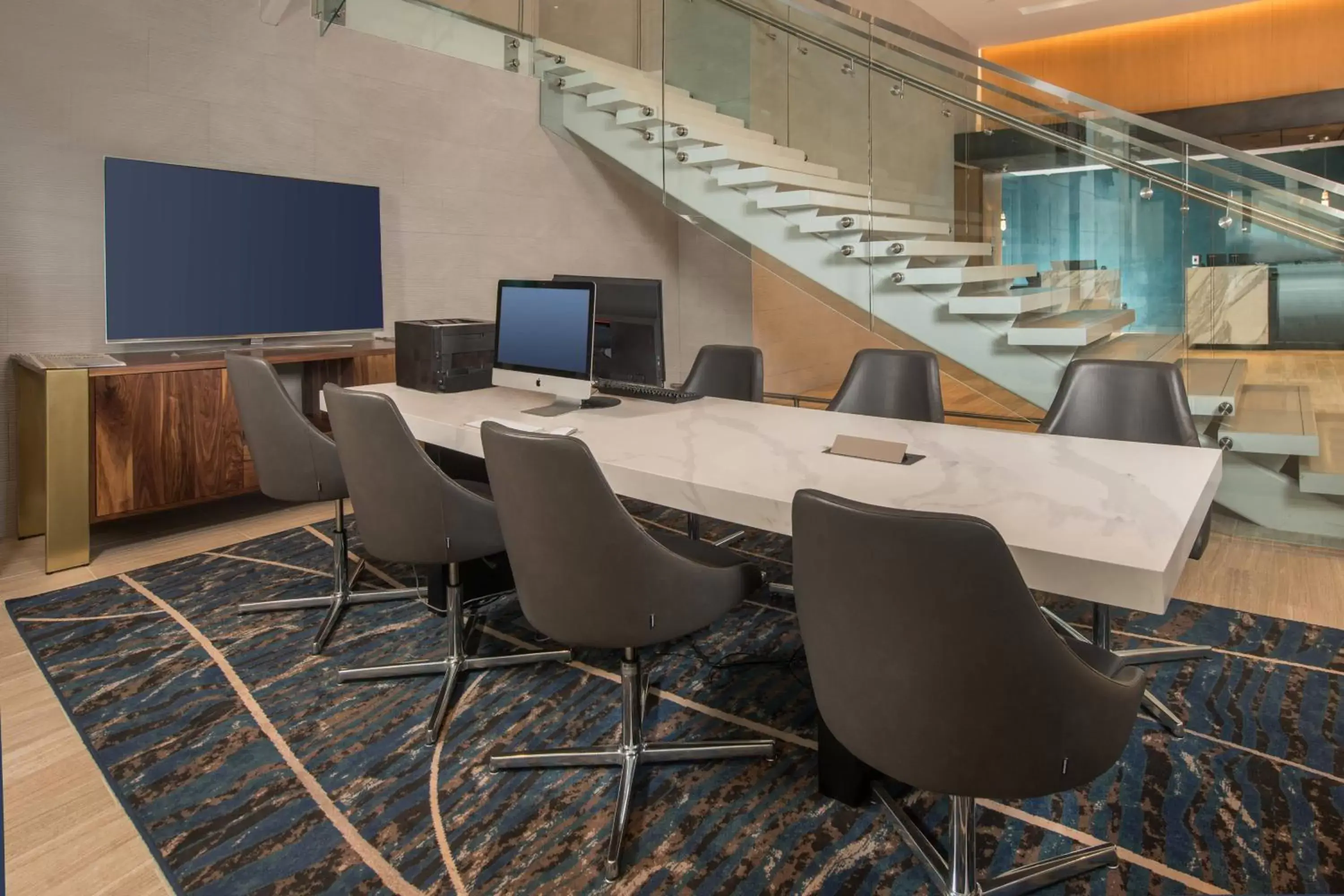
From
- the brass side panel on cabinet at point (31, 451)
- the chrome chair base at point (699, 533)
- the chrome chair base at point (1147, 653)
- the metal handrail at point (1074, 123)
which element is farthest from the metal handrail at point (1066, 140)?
the brass side panel on cabinet at point (31, 451)

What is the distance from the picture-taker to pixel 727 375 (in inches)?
155

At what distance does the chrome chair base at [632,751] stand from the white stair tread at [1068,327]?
3.01 meters

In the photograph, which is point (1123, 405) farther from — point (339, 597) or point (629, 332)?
point (339, 597)

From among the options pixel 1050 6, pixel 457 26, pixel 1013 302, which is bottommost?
pixel 1013 302

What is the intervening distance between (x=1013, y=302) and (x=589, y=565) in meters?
3.42

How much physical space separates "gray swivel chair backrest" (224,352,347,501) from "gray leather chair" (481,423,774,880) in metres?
1.32

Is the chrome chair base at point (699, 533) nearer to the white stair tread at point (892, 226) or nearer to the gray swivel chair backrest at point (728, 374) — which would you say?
the gray swivel chair backrest at point (728, 374)

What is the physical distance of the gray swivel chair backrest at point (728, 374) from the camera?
387 cm

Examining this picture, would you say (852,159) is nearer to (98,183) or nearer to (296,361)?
(296,361)

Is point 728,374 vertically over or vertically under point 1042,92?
under

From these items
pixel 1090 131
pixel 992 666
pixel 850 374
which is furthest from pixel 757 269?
pixel 992 666

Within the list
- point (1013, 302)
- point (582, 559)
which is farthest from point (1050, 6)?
point (582, 559)

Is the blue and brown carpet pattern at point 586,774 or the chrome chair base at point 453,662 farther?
the chrome chair base at point 453,662

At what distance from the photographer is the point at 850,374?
3.49 m
